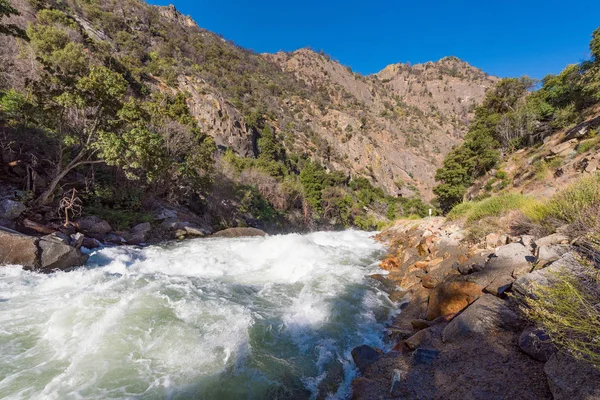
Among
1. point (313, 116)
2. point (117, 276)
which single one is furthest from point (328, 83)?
point (117, 276)

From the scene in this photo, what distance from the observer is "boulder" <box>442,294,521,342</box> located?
355 cm

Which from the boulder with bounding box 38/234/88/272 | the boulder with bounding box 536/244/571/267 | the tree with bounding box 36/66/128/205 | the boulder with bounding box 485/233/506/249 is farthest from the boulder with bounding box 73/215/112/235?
the boulder with bounding box 485/233/506/249

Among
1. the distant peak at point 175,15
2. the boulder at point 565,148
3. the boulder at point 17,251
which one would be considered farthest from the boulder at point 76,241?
the distant peak at point 175,15

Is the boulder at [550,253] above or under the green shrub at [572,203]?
under

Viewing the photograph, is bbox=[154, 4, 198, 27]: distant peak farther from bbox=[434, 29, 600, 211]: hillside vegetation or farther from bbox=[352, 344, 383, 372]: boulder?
bbox=[352, 344, 383, 372]: boulder

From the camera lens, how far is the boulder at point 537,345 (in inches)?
107

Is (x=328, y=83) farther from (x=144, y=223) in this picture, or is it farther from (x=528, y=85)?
(x=144, y=223)

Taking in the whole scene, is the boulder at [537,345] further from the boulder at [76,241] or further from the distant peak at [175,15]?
the distant peak at [175,15]

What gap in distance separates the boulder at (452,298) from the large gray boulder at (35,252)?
358 inches

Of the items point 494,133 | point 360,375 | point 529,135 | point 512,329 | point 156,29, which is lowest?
point 360,375

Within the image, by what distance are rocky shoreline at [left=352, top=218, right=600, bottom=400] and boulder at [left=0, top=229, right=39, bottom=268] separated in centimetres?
799

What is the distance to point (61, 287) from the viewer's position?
5.75 metres

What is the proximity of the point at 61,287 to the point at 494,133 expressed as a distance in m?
33.6

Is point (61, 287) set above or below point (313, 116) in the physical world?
below
